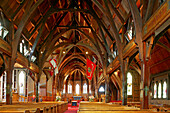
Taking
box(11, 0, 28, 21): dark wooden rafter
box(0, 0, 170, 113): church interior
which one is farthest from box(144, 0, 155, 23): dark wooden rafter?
box(11, 0, 28, 21): dark wooden rafter

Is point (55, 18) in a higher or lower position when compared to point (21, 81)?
higher

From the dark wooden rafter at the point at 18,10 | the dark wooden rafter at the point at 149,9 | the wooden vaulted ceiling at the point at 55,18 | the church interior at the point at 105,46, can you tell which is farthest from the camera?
the wooden vaulted ceiling at the point at 55,18

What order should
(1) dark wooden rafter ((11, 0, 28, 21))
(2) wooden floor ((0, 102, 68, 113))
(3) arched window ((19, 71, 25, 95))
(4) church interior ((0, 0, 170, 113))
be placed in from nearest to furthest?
(2) wooden floor ((0, 102, 68, 113)), (4) church interior ((0, 0, 170, 113)), (1) dark wooden rafter ((11, 0, 28, 21)), (3) arched window ((19, 71, 25, 95))

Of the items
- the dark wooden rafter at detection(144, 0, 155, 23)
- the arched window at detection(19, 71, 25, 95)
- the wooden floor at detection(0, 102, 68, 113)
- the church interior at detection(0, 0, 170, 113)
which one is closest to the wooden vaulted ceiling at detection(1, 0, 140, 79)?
the church interior at detection(0, 0, 170, 113)

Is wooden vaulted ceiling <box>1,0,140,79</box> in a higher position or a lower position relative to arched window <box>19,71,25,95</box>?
higher

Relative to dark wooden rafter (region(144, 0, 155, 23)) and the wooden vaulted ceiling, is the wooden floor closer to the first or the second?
the wooden vaulted ceiling

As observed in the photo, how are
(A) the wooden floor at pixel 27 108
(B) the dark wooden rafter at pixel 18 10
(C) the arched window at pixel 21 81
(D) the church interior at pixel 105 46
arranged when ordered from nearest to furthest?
(A) the wooden floor at pixel 27 108 < (D) the church interior at pixel 105 46 < (B) the dark wooden rafter at pixel 18 10 < (C) the arched window at pixel 21 81

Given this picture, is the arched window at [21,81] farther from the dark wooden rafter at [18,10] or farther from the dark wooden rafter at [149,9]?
the dark wooden rafter at [149,9]

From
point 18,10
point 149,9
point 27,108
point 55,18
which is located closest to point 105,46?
point 55,18

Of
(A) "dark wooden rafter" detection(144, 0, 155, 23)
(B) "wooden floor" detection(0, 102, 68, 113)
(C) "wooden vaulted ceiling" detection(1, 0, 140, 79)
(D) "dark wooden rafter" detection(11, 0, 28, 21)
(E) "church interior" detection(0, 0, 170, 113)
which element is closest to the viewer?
(B) "wooden floor" detection(0, 102, 68, 113)

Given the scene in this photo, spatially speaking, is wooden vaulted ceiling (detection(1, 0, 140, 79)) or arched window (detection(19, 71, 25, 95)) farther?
arched window (detection(19, 71, 25, 95))

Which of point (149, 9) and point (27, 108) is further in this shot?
point (27, 108)

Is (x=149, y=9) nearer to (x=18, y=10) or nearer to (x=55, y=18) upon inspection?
(x=18, y=10)

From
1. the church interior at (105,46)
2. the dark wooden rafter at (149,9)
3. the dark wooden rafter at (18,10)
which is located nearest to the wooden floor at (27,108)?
the church interior at (105,46)
